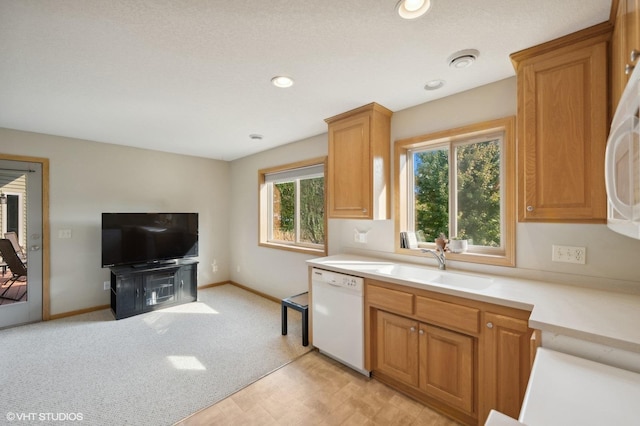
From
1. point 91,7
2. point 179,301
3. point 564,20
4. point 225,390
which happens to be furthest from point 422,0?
point 179,301

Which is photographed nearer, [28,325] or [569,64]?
[569,64]

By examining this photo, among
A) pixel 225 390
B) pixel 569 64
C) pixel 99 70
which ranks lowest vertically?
pixel 225 390

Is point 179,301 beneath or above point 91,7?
beneath

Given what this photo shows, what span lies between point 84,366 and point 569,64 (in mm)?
4216

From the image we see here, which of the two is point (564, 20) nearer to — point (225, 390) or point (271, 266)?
point (225, 390)

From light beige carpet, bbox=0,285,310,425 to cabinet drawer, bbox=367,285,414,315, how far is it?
3.46ft

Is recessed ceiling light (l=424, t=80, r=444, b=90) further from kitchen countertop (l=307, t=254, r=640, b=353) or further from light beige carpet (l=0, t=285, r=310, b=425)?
light beige carpet (l=0, t=285, r=310, b=425)

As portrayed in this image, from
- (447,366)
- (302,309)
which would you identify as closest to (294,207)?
(302,309)

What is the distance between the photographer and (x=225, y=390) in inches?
82.7

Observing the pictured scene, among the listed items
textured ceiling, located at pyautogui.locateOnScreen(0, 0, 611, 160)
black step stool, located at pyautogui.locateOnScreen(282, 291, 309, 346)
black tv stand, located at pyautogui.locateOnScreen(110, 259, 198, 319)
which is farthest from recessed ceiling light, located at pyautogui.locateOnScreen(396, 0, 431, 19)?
black tv stand, located at pyautogui.locateOnScreen(110, 259, 198, 319)

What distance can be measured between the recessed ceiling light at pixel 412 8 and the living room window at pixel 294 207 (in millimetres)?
2074

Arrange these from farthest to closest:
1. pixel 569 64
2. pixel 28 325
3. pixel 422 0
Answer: pixel 28 325
pixel 569 64
pixel 422 0

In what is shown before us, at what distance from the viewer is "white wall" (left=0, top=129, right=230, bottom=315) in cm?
341

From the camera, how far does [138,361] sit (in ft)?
8.14
